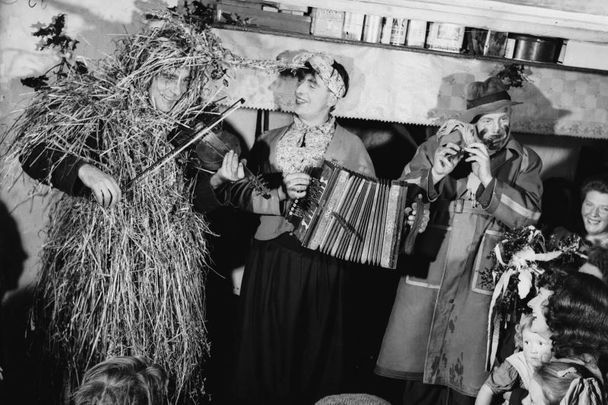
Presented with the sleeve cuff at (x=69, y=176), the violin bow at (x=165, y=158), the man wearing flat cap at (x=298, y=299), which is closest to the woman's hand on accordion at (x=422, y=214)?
the man wearing flat cap at (x=298, y=299)

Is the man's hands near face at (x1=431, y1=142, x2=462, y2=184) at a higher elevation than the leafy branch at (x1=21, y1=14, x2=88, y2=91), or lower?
lower

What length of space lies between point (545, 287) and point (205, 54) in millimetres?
2402

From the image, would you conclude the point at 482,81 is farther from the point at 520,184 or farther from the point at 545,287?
the point at 545,287

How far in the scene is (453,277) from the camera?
14.2 feet

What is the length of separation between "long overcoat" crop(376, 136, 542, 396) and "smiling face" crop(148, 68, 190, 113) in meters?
1.67

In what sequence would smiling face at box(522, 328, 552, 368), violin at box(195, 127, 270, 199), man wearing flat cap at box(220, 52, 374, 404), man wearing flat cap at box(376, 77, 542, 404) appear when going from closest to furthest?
1. smiling face at box(522, 328, 552, 368)
2. violin at box(195, 127, 270, 199)
3. man wearing flat cap at box(376, 77, 542, 404)
4. man wearing flat cap at box(220, 52, 374, 404)

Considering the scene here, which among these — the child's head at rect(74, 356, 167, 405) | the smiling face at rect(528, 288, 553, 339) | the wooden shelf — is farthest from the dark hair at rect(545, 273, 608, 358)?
the wooden shelf

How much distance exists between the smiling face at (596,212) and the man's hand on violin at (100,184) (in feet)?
9.64

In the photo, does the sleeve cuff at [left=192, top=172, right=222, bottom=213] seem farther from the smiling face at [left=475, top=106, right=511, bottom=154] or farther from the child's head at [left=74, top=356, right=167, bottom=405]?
the smiling face at [left=475, top=106, right=511, bottom=154]

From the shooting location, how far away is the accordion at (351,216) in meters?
3.97

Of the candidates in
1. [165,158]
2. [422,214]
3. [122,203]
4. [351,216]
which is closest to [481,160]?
[422,214]

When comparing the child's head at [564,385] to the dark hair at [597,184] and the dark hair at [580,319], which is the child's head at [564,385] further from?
the dark hair at [597,184]

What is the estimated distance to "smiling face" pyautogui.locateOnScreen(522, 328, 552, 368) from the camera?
3.28 metres

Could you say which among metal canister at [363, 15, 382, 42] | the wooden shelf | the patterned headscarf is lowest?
the patterned headscarf
